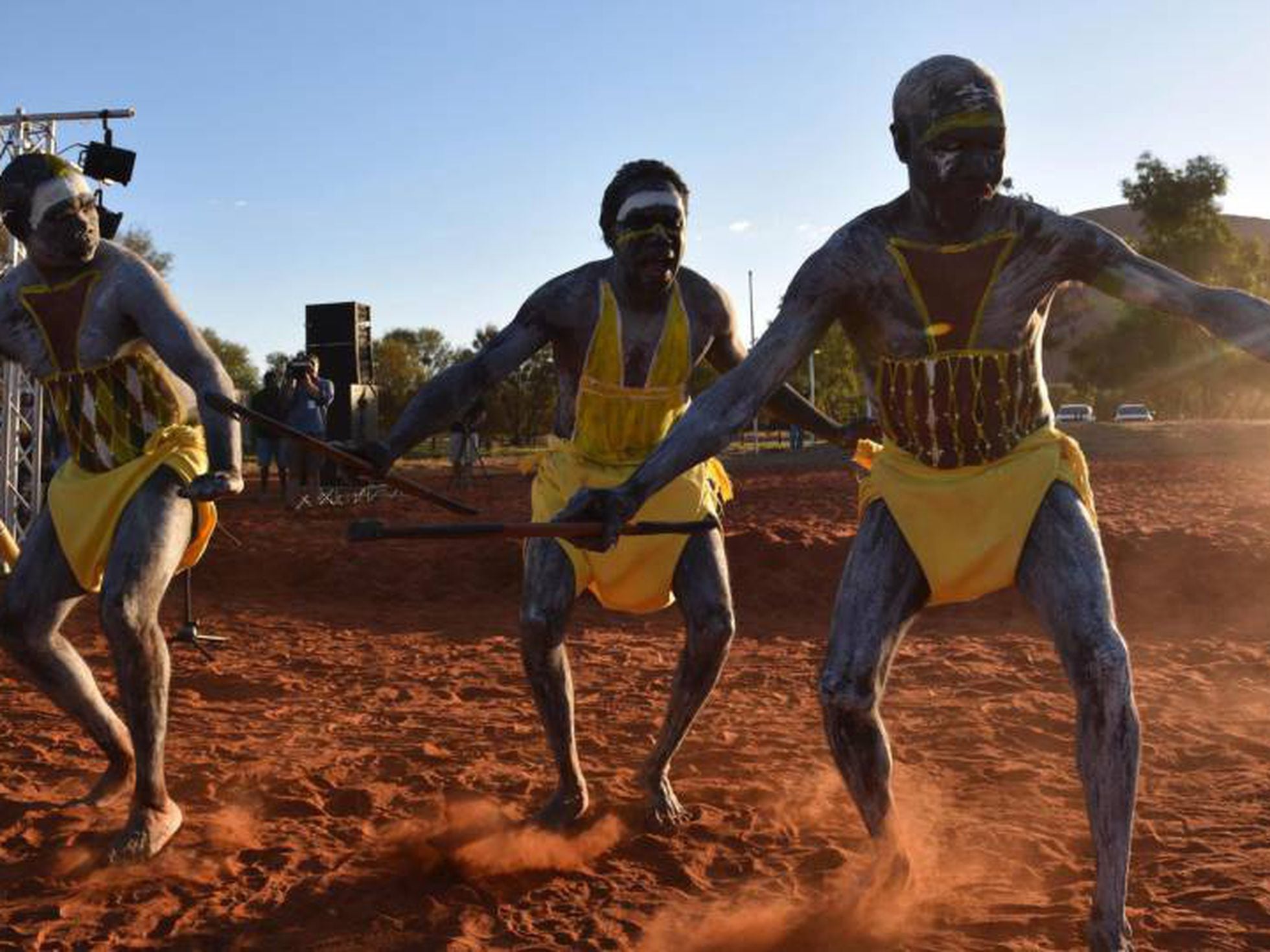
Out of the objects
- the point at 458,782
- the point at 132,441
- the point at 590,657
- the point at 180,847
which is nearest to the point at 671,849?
the point at 458,782

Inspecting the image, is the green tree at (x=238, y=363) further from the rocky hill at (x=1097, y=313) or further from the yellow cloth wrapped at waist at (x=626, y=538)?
the yellow cloth wrapped at waist at (x=626, y=538)

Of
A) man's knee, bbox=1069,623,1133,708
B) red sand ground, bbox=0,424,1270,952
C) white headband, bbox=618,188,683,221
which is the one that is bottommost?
red sand ground, bbox=0,424,1270,952

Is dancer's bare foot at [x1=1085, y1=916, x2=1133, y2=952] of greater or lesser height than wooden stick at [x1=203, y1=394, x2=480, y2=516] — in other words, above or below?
below

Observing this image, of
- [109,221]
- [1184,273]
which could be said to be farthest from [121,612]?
[1184,273]

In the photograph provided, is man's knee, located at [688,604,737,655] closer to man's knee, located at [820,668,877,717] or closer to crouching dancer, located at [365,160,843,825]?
crouching dancer, located at [365,160,843,825]

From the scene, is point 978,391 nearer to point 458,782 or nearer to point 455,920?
point 455,920

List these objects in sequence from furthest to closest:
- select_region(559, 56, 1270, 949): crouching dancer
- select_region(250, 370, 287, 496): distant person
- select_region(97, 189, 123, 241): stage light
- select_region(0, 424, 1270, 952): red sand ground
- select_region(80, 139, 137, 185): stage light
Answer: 1. select_region(250, 370, 287, 496): distant person
2. select_region(80, 139, 137, 185): stage light
3. select_region(97, 189, 123, 241): stage light
4. select_region(0, 424, 1270, 952): red sand ground
5. select_region(559, 56, 1270, 949): crouching dancer

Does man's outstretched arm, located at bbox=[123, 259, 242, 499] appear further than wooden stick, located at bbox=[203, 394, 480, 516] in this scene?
Yes

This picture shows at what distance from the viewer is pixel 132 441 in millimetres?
4078

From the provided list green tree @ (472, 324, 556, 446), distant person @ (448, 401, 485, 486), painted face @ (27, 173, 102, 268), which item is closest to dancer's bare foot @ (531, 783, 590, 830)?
painted face @ (27, 173, 102, 268)

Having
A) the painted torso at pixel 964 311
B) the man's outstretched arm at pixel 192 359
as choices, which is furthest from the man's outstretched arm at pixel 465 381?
the painted torso at pixel 964 311

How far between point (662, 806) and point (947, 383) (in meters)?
1.99

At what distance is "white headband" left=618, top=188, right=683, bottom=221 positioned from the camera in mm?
4215

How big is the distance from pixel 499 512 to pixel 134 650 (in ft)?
42.6
